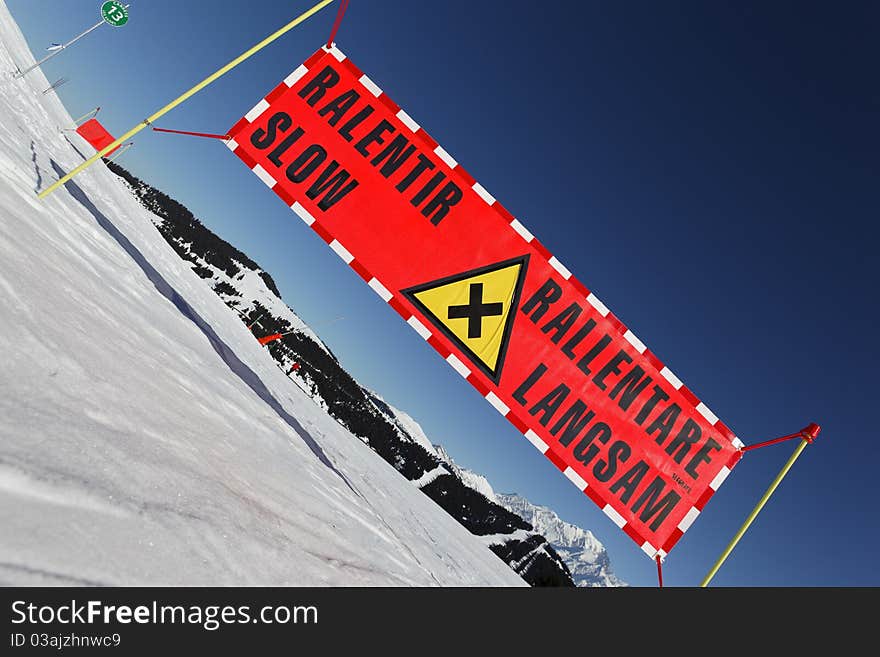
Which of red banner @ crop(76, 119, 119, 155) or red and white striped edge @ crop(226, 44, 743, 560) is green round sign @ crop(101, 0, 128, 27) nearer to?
red banner @ crop(76, 119, 119, 155)

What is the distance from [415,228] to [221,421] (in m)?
3.63

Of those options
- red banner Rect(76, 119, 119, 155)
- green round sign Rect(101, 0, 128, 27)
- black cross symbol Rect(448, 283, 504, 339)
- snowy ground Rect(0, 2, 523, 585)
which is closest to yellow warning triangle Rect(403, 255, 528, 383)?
black cross symbol Rect(448, 283, 504, 339)

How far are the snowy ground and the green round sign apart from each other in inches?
427

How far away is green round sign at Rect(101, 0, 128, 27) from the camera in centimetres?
1524

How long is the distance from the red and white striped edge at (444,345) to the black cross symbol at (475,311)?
410mm

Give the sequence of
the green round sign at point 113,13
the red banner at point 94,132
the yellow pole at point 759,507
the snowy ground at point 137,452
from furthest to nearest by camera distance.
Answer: the red banner at point 94,132
the green round sign at point 113,13
the yellow pole at point 759,507
the snowy ground at point 137,452

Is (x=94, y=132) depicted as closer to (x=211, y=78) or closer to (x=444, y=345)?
(x=211, y=78)

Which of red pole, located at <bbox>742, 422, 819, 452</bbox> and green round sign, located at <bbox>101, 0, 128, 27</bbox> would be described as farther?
green round sign, located at <bbox>101, 0, 128, 27</bbox>

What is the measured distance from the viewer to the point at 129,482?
2305 mm

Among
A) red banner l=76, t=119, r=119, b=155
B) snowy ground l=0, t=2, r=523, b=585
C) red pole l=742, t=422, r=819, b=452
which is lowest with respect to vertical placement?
snowy ground l=0, t=2, r=523, b=585

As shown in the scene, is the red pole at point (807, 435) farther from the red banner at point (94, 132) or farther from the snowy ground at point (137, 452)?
the red banner at point (94, 132)

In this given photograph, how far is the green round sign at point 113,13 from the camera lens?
600 inches

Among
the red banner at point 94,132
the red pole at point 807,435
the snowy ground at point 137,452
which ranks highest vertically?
the red pole at point 807,435

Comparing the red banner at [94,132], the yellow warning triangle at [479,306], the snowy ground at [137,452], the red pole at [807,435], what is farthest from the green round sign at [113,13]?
the red pole at [807,435]
